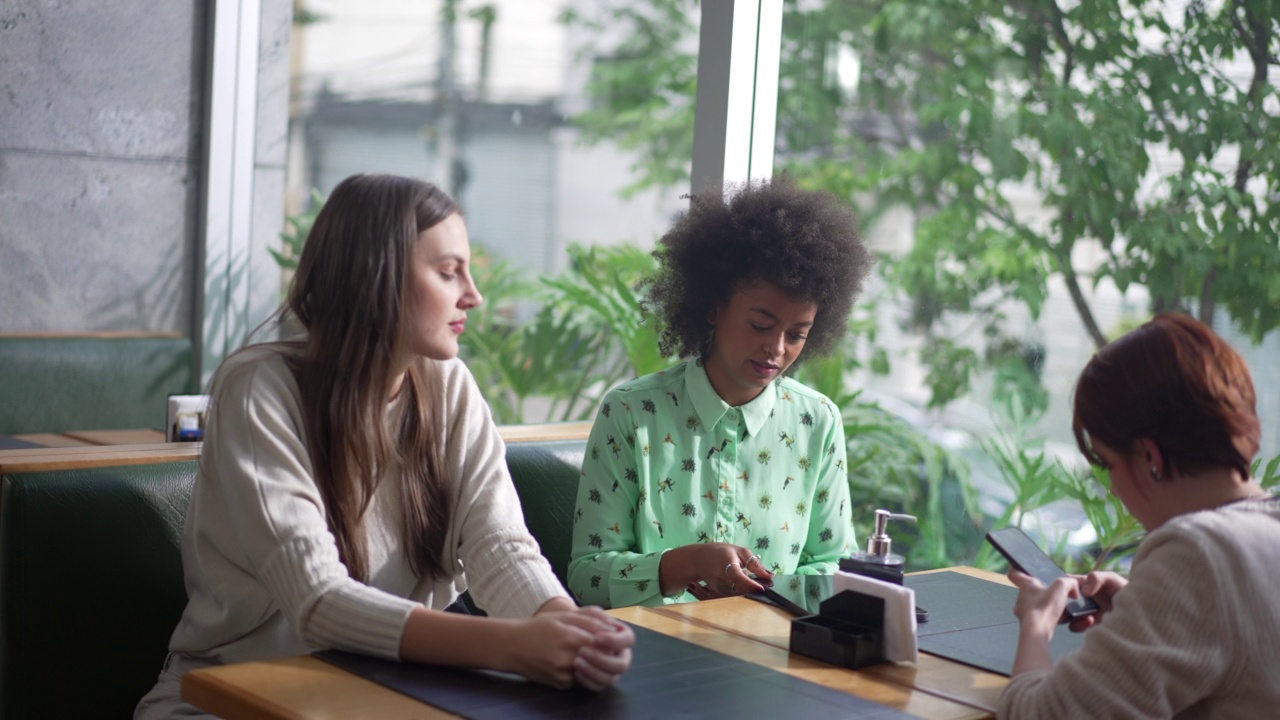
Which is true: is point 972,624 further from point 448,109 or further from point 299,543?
point 448,109

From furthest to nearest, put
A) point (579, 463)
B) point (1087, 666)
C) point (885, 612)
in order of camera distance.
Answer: point (579, 463) → point (885, 612) → point (1087, 666)

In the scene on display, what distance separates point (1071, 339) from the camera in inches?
136

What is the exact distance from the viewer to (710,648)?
5.47 feet

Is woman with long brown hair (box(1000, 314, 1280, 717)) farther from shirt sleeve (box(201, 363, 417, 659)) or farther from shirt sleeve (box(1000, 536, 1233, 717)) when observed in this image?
shirt sleeve (box(201, 363, 417, 659))

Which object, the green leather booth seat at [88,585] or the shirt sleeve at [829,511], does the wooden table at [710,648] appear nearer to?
the shirt sleeve at [829,511]

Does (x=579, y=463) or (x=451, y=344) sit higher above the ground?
(x=451, y=344)

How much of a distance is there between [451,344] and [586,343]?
7.76 ft

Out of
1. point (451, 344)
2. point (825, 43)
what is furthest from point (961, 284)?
point (451, 344)

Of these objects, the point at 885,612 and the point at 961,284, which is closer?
the point at 885,612

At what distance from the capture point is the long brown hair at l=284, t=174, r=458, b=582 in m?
1.81

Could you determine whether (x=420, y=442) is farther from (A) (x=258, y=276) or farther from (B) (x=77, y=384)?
(A) (x=258, y=276)

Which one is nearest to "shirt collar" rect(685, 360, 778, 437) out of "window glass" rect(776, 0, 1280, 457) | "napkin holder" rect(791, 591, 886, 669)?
"napkin holder" rect(791, 591, 886, 669)

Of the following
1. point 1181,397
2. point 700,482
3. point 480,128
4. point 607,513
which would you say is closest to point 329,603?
point 607,513

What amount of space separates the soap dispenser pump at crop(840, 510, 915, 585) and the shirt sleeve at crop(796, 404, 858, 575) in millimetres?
639
